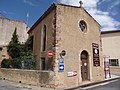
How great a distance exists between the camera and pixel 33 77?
45.2 ft

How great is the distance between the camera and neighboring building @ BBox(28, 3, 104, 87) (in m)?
13.5

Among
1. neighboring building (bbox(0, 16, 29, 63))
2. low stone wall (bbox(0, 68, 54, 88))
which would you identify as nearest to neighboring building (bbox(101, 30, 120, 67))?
neighboring building (bbox(0, 16, 29, 63))

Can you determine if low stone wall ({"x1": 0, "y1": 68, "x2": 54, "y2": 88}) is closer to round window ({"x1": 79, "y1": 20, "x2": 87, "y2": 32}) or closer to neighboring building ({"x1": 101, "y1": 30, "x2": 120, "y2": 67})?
round window ({"x1": 79, "y1": 20, "x2": 87, "y2": 32})

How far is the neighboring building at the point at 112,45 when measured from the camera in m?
28.2

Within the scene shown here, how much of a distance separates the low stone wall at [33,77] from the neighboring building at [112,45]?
17.5 metres

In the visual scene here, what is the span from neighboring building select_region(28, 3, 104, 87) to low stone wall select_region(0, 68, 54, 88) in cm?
36

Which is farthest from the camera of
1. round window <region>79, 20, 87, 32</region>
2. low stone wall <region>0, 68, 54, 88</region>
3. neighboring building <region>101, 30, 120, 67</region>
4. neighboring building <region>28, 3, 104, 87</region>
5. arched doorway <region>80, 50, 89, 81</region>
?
neighboring building <region>101, 30, 120, 67</region>

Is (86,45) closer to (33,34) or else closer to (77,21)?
(77,21)

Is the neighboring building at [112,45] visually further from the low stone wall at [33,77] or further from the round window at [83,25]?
the low stone wall at [33,77]

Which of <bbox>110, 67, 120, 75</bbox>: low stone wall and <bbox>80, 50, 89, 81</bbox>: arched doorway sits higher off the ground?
<bbox>80, 50, 89, 81</bbox>: arched doorway

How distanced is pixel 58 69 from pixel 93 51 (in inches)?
221

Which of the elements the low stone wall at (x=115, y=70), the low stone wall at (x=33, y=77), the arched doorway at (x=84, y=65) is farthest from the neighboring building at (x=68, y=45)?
the low stone wall at (x=115, y=70)

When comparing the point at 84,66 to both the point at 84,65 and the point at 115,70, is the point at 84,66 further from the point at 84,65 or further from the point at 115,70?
the point at 115,70

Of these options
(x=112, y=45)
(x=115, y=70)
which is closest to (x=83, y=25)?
(x=115, y=70)
